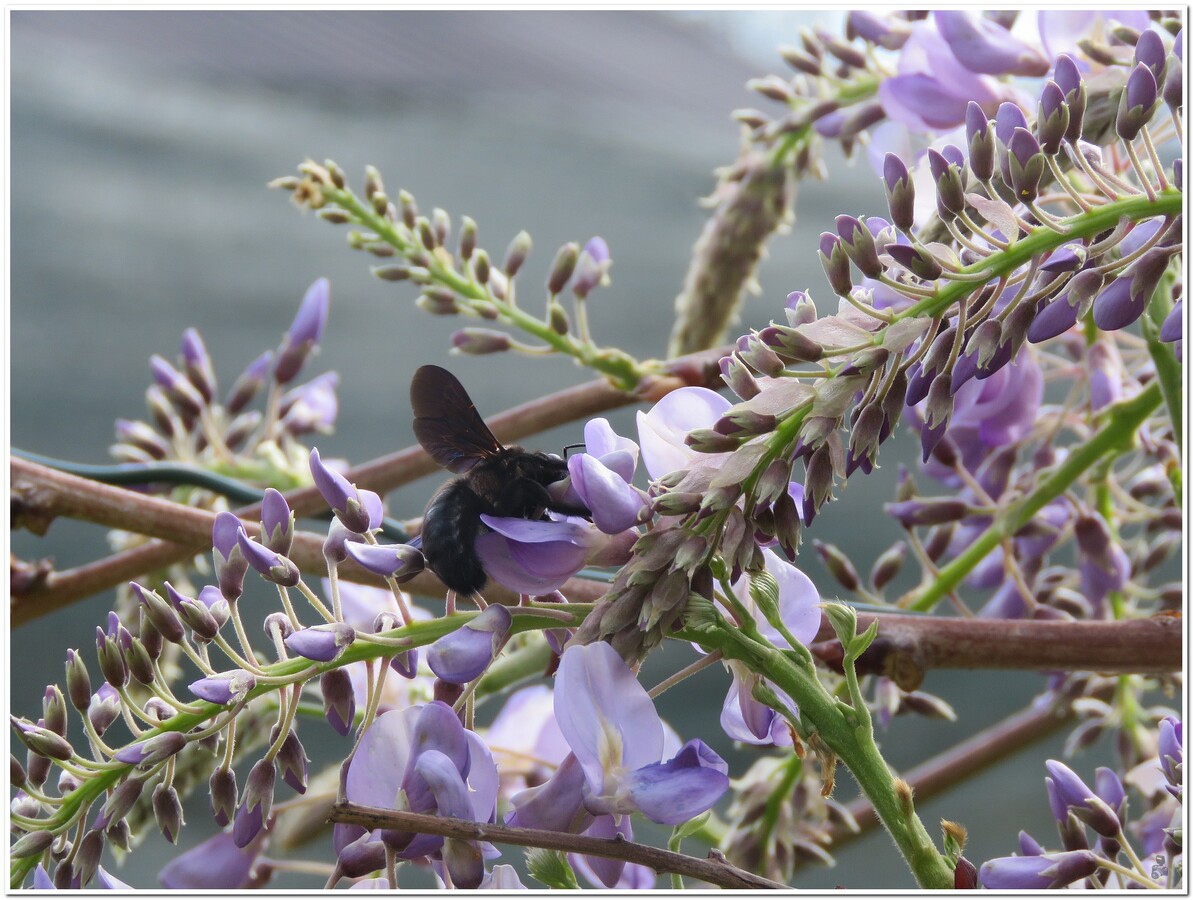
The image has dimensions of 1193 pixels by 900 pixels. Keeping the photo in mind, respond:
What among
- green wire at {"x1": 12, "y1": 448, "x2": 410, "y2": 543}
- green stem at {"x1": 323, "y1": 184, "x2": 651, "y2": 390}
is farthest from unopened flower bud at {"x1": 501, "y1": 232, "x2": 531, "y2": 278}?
green wire at {"x1": 12, "y1": 448, "x2": 410, "y2": 543}

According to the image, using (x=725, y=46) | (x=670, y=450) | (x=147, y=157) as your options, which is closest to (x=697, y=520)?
(x=670, y=450)

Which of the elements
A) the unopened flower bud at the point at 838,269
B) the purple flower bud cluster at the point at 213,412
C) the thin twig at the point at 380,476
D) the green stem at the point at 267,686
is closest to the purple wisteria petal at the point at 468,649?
the green stem at the point at 267,686

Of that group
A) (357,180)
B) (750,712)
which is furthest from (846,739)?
(357,180)

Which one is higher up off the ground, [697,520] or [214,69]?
[214,69]

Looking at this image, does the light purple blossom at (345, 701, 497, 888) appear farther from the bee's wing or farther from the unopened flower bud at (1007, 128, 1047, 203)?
the unopened flower bud at (1007, 128, 1047, 203)

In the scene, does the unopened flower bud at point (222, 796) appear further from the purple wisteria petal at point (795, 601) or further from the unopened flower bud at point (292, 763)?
the purple wisteria petal at point (795, 601)

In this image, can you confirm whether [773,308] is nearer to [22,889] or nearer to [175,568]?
[175,568]
